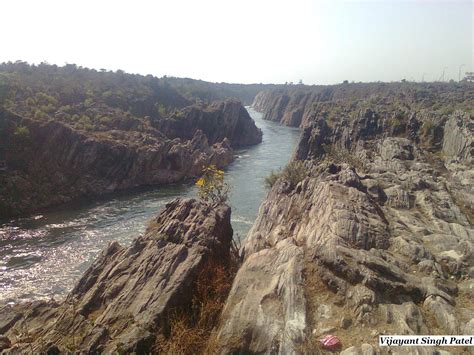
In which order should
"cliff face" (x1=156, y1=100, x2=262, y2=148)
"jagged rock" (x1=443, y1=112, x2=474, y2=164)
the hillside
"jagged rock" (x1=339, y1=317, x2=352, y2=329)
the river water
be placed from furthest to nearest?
"cliff face" (x1=156, y1=100, x2=262, y2=148) → the hillside → "jagged rock" (x1=443, y1=112, x2=474, y2=164) → the river water → "jagged rock" (x1=339, y1=317, x2=352, y2=329)

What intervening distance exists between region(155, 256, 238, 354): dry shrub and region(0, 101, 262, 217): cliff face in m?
41.5

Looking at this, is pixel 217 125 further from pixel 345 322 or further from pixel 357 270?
pixel 345 322

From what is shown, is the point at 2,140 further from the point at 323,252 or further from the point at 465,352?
the point at 465,352

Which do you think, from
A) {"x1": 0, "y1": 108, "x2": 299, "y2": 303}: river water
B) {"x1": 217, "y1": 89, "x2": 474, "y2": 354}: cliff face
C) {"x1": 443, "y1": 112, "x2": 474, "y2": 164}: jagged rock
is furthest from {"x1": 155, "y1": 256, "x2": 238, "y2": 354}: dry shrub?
{"x1": 443, "y1": 112, "x2": 474, "y2": 164}: jagged rock

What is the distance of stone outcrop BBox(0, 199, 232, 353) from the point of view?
1620cm

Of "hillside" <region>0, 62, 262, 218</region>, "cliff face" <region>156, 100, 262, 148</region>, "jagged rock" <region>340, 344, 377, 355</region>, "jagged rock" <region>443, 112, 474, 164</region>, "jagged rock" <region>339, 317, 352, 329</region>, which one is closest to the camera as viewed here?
"jagged rock" <region>340, 344, 377, 355</region>

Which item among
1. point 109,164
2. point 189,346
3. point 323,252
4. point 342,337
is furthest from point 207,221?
point 109,164

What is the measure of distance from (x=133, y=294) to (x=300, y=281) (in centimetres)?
801

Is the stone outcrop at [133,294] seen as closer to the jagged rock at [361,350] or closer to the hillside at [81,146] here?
the jagged rock at [361,350]

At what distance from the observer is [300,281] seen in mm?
16547

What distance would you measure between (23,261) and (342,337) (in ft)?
110

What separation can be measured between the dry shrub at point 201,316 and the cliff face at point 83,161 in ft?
136

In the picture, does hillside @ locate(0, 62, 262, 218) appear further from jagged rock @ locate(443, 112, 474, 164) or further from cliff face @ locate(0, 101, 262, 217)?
jagged rock @ locate(443, 112, 474, 164)

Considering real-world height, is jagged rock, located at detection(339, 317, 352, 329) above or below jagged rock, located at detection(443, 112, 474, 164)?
below
